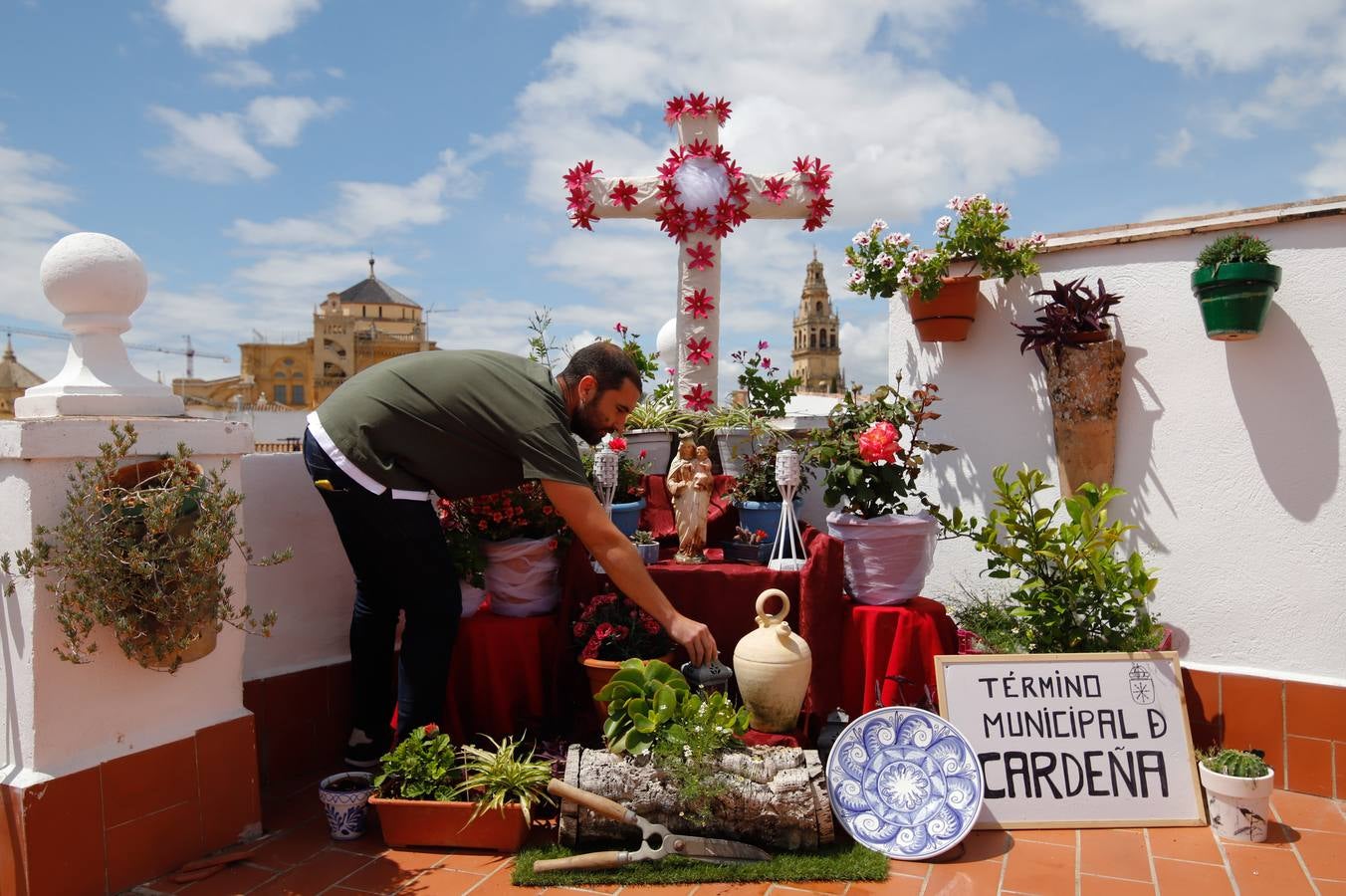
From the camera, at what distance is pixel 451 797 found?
2.83 metres

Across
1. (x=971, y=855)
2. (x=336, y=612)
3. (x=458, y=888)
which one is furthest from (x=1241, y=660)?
(x=336, y=612)

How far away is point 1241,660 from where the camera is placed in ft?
11.0

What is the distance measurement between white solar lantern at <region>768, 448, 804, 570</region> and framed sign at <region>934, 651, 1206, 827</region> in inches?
28.1

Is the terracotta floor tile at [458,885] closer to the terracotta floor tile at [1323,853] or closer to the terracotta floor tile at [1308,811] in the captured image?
the terracotta floor tile at [1323,853]

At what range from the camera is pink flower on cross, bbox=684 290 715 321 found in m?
4.85

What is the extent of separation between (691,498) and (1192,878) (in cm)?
208

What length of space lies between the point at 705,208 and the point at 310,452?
262cm

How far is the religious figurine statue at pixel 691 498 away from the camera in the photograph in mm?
3664

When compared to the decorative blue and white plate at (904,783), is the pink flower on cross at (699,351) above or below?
above

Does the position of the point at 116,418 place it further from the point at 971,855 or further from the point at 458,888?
the point at 971,855

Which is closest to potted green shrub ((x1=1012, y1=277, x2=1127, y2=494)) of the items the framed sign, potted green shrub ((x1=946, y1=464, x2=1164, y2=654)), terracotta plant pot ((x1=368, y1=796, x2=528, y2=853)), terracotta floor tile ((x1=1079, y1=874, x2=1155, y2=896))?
potted green shrub ((x1=946, y1=464, x2=1164, y2=654))

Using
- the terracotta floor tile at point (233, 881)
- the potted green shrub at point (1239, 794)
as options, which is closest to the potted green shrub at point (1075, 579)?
the potted green shrub at point (1239, 794)

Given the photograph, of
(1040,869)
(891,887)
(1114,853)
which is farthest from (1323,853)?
(891,887)

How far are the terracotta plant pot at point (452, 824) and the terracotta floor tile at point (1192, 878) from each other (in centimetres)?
192
